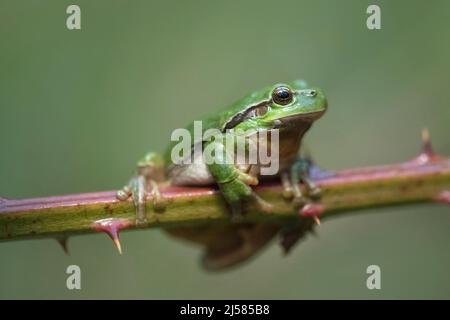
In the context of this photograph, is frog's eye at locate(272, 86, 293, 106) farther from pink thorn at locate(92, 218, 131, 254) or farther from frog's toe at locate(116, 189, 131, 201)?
pink thorn at locate(92, 218, 131, 254)

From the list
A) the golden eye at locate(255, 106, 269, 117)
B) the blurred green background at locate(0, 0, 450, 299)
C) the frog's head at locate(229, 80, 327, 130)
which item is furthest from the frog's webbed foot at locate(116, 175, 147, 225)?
the blurred green background at locate(0, 0, 450, 299)

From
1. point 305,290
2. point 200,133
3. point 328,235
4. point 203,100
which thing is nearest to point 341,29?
point 203,100

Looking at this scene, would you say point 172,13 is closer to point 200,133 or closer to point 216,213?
point 200,133

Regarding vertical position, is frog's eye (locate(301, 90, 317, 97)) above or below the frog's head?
above

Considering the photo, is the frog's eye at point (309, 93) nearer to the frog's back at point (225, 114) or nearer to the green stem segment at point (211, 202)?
the frog's back at point (225, 114)

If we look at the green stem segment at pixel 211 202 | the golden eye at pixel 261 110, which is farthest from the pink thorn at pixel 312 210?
the golden eye at pixel 261 110

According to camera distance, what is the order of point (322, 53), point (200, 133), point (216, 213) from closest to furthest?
point (216, 213)
point (200, 133)
point (322, 53)
